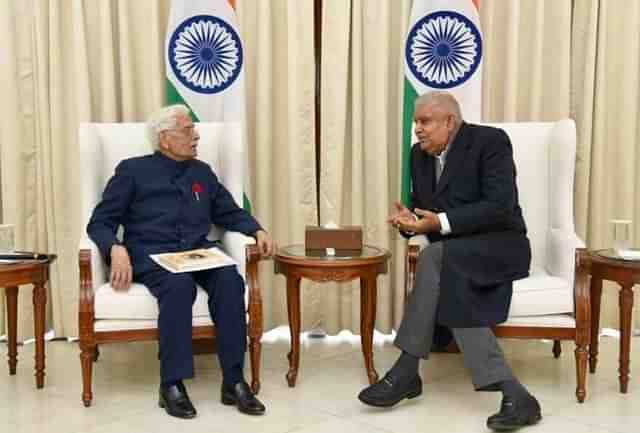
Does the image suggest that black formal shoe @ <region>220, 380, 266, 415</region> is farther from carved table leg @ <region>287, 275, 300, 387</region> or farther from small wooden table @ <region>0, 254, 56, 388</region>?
small wooden table @ <region>0, 254, 56, 388</region>

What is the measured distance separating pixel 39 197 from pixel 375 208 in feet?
5.81

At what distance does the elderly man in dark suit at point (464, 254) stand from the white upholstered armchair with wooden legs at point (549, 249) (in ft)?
0.31

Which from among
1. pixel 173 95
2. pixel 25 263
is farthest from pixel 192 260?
pixel 173 95

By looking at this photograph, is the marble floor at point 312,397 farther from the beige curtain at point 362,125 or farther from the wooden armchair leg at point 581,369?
the beige curtain at point 362,125

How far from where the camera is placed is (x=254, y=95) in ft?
13.4

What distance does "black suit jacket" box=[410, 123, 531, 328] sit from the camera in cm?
295

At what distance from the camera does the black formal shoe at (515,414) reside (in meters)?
2.75

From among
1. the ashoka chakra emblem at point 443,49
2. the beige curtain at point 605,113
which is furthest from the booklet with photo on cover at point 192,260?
the beige curtain at point 605,113

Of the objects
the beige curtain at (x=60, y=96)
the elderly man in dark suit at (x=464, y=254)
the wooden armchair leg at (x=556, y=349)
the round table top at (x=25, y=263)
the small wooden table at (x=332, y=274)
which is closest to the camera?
the elderly man in dark suit at (x=464, y=254)

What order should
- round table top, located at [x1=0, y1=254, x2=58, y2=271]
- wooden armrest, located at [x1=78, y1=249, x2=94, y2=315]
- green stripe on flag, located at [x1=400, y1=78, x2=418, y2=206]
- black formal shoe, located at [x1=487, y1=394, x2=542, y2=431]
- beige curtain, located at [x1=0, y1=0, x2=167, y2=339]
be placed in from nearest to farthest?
black formal shoe, located at [x1=487, y1=394, x2=542, y2=431] → wooden armrest, located at [x1=78, y1=249, x2=94, y2=315] → round table top, located at [x1=0, y1=254, x2=58, y2=271] → beige curtain, located at [x1=0, y1=0, x2=167, y2=339] → green stripe on flag, located at [x1=400, y1=78, x2=418, y2=206]

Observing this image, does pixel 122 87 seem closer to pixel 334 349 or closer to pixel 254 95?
pixel 254 95

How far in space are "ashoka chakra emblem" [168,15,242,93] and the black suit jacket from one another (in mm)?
1344

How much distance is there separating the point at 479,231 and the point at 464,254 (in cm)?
19

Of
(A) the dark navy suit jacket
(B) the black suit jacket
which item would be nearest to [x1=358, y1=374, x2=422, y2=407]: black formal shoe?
(B) the black suit jacket
